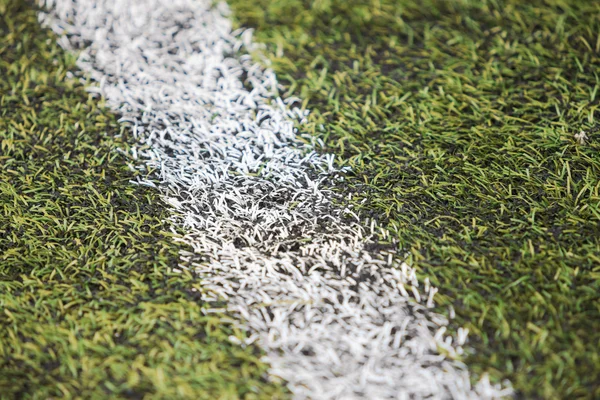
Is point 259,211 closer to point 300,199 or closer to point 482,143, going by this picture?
point 300,199

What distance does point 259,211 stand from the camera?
46.1 inches

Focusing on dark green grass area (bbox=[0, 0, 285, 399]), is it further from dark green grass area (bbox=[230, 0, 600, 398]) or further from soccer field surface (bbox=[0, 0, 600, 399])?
dark green grass area (bbox=[230, 0, 600, 398])

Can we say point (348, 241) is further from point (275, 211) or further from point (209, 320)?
point (209, 320)

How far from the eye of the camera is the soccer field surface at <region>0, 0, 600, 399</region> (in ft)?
3.19

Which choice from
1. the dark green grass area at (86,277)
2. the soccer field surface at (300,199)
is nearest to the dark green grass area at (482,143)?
the soccer field surface at (300,199)

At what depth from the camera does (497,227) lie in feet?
3.65

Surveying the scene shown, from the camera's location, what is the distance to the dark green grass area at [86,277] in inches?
37.9

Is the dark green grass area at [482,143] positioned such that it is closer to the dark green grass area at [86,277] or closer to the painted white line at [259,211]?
the painted white line at [259,211]

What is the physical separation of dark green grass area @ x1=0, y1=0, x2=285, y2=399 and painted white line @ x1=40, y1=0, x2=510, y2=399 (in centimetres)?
6

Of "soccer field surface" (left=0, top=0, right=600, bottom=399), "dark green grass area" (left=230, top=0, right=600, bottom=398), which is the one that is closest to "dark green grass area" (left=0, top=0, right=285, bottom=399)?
"soccer field surface" (left=0, top=0, right=600, bottom=399)

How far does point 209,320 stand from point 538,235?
64 cm

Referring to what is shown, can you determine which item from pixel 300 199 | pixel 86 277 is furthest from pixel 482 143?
pixel 86 277

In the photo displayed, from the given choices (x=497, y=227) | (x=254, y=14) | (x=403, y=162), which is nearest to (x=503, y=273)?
(x=497, y=227)

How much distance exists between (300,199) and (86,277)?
1.45ft
